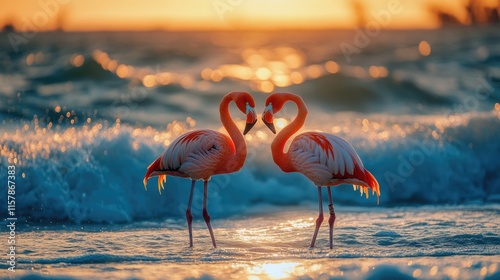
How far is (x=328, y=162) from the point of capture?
641 centimetres

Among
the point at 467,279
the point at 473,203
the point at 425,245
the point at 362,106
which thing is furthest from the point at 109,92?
the point at 467,279

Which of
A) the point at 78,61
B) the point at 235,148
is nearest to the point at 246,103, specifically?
the point at 235,148

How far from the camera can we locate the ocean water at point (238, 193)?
614 centimetres

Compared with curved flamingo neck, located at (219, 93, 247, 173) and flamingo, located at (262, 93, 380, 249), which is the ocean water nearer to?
flamingo, located at (262, 93, 380, 249)

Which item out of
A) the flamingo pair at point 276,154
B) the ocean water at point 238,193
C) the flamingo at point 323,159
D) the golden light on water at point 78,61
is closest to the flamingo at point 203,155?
the flamingo pair at point 276,154

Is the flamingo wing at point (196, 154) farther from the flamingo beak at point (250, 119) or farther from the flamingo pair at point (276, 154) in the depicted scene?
the flamingo beak at point (250, 119)

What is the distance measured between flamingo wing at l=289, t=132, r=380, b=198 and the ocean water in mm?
600

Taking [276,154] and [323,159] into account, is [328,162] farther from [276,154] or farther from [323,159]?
[276,154]

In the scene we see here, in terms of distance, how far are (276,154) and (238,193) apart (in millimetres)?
3347

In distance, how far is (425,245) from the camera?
6.80 metres

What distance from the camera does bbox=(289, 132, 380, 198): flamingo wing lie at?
6.41 metres

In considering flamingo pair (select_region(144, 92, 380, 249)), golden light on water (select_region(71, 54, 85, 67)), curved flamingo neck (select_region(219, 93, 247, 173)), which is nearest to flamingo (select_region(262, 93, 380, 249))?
flamingo pair (select_region(144, 92, 380, 249))

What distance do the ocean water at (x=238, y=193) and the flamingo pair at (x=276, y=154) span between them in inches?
25.0

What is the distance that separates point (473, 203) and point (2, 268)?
6.00 m
